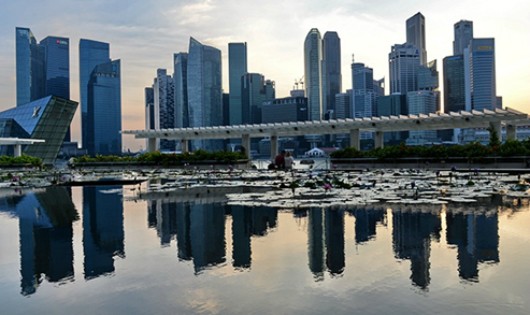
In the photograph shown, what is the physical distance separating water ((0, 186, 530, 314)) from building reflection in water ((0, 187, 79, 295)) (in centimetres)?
4

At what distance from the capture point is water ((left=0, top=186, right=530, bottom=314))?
7471 mm

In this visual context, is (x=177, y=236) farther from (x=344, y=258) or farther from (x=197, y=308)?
(x=197, y=308)

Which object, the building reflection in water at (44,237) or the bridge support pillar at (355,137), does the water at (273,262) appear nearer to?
the building reflection in water at (44,237)

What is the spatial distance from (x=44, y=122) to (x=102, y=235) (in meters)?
84.5

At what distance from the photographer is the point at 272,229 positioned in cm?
1366

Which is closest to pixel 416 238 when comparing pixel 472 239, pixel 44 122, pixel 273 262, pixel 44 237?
pixel 472 239

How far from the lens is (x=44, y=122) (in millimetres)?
89875

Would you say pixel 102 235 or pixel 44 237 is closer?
pixel 44 237

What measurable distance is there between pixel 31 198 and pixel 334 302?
21.0m

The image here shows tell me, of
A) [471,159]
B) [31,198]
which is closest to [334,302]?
[31,198]

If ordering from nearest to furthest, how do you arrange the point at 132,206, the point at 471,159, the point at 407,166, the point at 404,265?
the point at 404,265, the point at 132,206, the point at 471,159, the point at 407,166

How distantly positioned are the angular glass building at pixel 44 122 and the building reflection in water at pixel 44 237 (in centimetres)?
7050

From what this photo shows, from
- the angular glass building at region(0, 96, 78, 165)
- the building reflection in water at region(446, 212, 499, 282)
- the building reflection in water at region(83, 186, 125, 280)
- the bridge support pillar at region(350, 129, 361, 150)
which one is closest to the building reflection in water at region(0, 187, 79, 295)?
the building reflection in water at region(83, 186, 125, 280)

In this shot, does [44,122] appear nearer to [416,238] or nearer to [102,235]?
[102,235]
